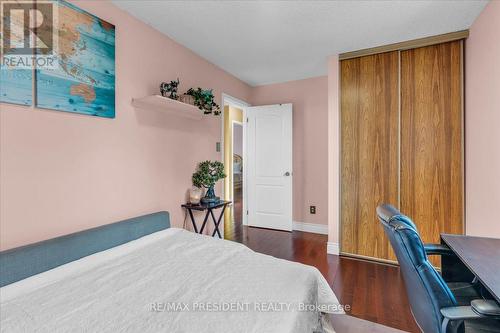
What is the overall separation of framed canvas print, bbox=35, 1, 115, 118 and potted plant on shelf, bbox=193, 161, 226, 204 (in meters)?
1.18

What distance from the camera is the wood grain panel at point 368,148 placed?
291 cm

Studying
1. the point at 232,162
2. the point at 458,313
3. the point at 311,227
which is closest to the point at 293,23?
the point at 458,313

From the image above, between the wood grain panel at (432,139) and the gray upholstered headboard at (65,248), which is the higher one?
the wood grain panel at (432,139)

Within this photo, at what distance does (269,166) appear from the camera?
4309 mm

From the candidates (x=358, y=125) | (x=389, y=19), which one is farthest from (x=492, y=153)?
(x=389, y=19)

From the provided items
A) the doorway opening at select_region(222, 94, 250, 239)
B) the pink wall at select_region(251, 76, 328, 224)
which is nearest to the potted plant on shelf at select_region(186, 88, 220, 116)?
the doorway opening at select_region(222, 94, 250, 239)

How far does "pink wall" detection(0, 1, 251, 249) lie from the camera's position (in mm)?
1521

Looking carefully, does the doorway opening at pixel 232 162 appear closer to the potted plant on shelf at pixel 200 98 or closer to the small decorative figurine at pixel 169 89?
the potted plant on shelf at pixel 200 98

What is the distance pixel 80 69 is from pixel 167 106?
76cm

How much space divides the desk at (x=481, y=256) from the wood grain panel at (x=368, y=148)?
1.34 m

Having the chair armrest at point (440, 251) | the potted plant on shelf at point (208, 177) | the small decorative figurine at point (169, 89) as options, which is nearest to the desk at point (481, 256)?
the chair armrest at point (440, 251)

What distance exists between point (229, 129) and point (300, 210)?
2764 millimetres

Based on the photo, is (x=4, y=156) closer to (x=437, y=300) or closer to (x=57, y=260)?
(x=57, y=260)

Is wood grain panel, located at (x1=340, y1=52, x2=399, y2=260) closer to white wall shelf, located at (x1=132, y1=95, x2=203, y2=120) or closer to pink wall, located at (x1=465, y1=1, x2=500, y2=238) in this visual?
pink wall, located at (x1=465, y1=1, x2=500, y2=238)
